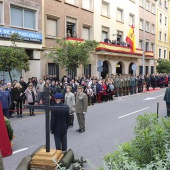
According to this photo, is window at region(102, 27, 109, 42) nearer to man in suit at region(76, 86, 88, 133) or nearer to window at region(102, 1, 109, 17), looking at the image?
window at region(102, 1, 109, 17)

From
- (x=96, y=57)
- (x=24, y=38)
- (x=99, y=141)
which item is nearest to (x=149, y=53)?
(x=96, y=57)

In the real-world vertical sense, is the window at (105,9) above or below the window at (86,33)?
above

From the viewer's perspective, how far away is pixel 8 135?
769cm

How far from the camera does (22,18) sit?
1950cm

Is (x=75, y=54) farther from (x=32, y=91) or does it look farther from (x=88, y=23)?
(x=88, y=23)

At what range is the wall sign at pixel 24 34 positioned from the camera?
1746cm

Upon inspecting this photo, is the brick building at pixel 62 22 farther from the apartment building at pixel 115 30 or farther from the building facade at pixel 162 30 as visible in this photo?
the building facade at pixel 162 30

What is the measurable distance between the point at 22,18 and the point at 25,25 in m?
0.55

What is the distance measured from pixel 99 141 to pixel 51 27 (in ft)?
51.9

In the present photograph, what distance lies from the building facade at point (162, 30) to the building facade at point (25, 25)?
27.6 metres

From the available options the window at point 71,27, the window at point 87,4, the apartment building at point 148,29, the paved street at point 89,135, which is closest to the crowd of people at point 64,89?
the paved street at point 89,135

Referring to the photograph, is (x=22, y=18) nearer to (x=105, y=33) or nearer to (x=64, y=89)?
(x=64, y=89)

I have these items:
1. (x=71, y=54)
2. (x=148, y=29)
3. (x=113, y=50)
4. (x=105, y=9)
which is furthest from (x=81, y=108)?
(x=148, y=29)

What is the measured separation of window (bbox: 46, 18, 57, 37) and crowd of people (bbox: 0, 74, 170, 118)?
4.00 metres
